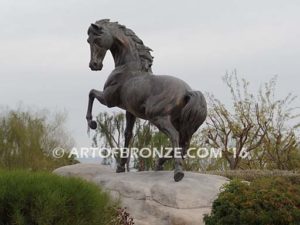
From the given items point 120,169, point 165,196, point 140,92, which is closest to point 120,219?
point 165,196

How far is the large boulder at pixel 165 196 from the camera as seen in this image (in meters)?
6.23

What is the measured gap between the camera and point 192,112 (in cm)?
693

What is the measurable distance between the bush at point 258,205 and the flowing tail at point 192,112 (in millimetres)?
1730

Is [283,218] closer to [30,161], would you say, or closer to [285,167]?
[285,167]

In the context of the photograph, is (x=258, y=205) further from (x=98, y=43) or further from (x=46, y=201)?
(x=98, y=43)

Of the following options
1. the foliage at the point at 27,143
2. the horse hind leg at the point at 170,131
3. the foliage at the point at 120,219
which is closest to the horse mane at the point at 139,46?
the horse hind leg at the point at 170,131

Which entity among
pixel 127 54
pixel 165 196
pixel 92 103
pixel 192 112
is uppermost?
pixel 127 54

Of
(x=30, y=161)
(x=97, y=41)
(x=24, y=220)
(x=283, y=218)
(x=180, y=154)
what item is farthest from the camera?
(x=30, y=161)

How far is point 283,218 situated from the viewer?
4.85m

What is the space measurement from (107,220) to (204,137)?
52.2 ft

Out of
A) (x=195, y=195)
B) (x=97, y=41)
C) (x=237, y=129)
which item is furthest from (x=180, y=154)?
(x=237, y=129)

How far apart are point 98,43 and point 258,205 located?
347 cm

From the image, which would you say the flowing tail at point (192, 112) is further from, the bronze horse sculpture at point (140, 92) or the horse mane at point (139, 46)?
the horse mane at point (139, 46)

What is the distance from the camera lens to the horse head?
24.0 feet
